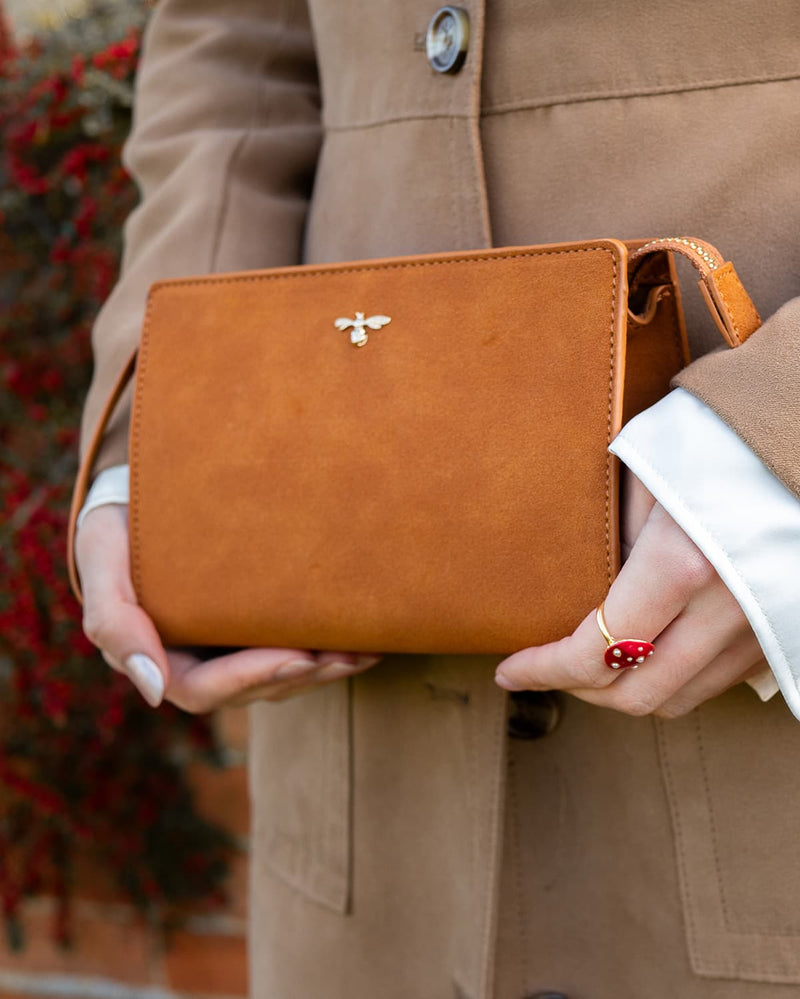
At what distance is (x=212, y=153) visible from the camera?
104 centimetres

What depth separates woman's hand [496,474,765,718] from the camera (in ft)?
1.99

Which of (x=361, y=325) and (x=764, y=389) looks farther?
(x=361, y=325)

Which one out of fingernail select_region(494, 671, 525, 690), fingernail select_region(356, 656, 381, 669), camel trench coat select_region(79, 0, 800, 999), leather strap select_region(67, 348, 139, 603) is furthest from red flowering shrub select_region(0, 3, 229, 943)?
fingernail select_region(494, 671, 525, 690)

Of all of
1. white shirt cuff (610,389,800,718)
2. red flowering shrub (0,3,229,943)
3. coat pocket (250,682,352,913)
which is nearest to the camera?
white shirt cuff (610,389,800,718)

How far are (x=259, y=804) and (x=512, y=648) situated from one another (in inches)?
18.4

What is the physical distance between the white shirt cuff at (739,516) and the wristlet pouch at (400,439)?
63mm

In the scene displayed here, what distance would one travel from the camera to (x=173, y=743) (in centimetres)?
193

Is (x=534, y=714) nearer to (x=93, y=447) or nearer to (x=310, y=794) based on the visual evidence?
(x=310, y=794)

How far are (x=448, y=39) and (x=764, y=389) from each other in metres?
0.42

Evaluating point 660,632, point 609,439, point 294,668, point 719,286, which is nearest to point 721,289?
point 719,286

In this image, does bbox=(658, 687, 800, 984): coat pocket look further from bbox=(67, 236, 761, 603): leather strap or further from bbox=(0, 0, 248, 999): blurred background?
bbox=(0, 0, 248, 999): blurred background

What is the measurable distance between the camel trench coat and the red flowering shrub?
69 centimetres

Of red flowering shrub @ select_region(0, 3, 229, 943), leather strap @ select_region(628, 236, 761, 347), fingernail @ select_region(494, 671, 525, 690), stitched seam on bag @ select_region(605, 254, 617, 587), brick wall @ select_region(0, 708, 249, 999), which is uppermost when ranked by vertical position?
leather strap @ select_region(628, 236, 761, 347)

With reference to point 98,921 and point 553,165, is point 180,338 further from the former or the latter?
point 98,921
